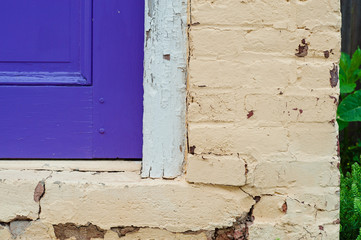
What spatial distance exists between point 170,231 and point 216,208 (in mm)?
209

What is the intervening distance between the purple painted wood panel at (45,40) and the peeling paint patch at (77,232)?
61 centimetres

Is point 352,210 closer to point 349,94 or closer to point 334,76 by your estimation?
point 334,76

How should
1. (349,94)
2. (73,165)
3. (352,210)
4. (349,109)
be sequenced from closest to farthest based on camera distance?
(73,165) → (352,210) → (349,109) → (349,94)

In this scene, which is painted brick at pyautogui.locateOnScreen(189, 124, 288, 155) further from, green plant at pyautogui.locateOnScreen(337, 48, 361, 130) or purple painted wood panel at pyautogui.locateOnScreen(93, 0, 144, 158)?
green plant at pyautogui.locateOnScreen(337, 48, 361, 130)

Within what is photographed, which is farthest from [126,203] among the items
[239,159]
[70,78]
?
[70,78]

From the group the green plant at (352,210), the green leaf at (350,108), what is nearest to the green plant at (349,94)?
the green leaf at (350,108)

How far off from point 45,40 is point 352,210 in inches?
63.4

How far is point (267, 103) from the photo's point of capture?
1.70 meters

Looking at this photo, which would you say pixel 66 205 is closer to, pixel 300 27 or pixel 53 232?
pixel 53 232

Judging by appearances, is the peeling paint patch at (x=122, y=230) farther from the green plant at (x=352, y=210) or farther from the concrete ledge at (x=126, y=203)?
the green plant at (x=352, y=210)

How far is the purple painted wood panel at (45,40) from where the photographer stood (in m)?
1.88

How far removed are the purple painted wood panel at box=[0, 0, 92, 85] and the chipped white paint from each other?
0.31m

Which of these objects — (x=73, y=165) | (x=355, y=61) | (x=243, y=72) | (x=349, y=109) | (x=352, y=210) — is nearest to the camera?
(x=243, y=72)

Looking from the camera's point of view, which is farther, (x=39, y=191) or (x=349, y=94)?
(x=349, y=94)
